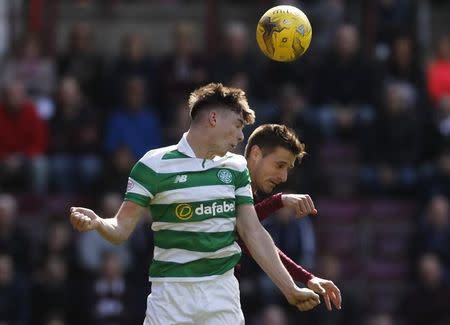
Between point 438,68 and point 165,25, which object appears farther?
point 165,25

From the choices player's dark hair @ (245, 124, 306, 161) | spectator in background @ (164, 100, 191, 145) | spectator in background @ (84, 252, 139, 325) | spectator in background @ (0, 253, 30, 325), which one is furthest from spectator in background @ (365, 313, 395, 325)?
player's dark hair @ (245, 124, 306, 161)

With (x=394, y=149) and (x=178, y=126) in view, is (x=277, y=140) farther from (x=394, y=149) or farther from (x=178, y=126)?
(x=394, y=149)

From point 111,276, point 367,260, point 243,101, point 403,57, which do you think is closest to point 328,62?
point 403,57

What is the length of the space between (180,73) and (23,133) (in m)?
2.24

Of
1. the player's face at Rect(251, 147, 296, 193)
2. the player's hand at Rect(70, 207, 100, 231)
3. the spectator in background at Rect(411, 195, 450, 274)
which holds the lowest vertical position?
the spectator in background at Rect(411, 195, 450, 274)

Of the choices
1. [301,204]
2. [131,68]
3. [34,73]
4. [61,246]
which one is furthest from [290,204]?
[34,73]

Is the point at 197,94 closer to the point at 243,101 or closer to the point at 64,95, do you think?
the point at 243,101

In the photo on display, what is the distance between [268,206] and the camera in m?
9.13

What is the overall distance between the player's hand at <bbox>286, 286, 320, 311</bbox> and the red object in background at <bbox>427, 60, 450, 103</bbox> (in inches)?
388

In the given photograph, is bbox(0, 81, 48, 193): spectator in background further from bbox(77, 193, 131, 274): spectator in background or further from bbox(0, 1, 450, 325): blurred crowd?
bbox(77, 193, 131, 274): spectator in background

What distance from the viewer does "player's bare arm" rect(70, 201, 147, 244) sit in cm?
807

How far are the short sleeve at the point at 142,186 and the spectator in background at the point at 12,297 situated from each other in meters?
6.74

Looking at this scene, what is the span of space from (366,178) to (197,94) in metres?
8.07

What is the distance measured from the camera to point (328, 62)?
55.9 ft
